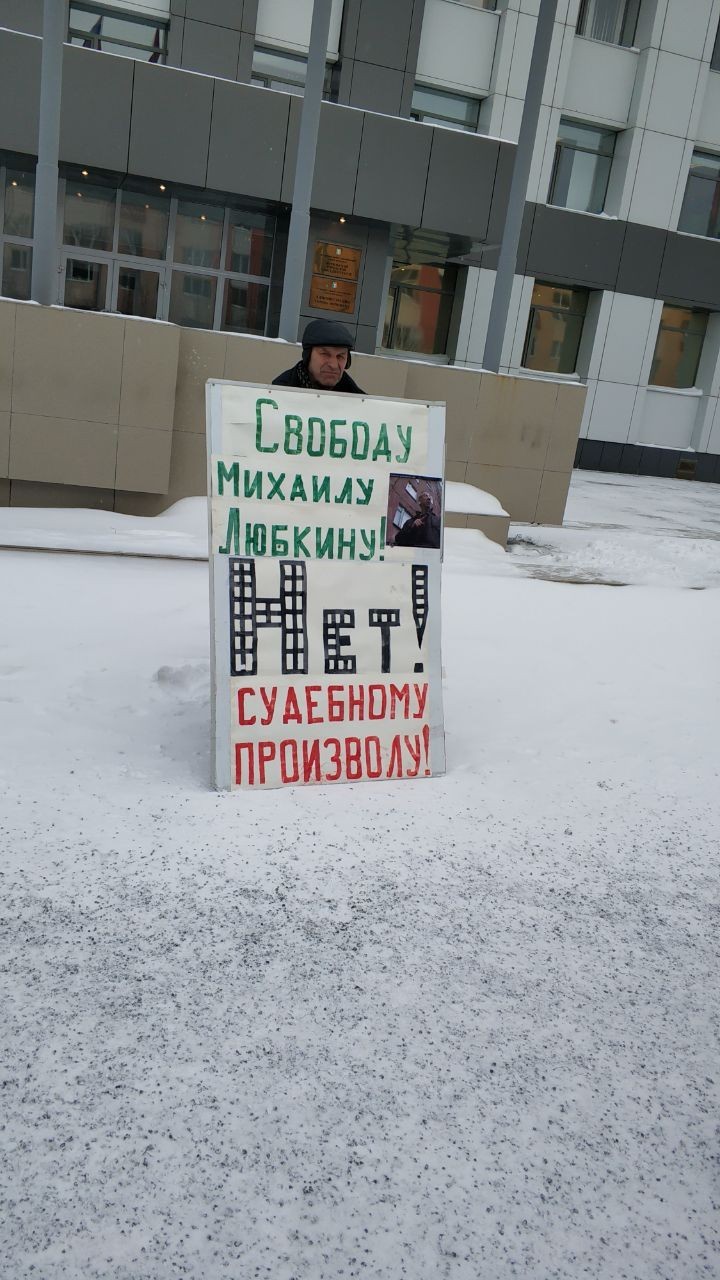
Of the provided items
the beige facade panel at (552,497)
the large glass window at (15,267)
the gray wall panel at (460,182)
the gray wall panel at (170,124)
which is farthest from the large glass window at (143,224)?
the beige facade panel at (552,497)

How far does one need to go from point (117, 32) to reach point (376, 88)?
4.62 meters

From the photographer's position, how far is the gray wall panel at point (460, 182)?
16.5 meters

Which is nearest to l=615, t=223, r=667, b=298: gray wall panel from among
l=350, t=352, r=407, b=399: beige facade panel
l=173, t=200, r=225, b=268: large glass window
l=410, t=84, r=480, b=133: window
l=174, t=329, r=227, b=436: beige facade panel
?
l=410, t=84, r=480, b=133: window

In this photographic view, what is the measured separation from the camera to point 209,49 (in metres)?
16.6

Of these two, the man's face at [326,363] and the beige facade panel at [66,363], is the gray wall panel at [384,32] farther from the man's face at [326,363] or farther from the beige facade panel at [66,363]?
the man's face at [326,363]

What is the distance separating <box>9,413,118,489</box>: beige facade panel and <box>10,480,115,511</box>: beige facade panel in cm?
13

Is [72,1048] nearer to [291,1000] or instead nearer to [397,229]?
[291,1000]

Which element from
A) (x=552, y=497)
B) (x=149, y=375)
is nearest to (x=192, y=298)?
(x=552, y=497)

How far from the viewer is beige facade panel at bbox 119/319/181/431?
8625mm

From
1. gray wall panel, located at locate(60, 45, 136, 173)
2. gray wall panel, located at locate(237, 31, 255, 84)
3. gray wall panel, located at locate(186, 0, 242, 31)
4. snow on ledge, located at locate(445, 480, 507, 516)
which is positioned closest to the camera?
snow on ledge, located at locate(445, 480, 507, 516)

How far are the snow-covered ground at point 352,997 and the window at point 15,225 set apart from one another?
14.6m

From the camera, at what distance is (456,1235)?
71.4 inches

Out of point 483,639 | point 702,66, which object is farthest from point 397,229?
point 483,639

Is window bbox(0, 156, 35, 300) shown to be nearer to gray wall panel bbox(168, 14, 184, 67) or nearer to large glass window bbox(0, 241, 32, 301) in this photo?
large glass window bbox(0, 241, 32, 301)
